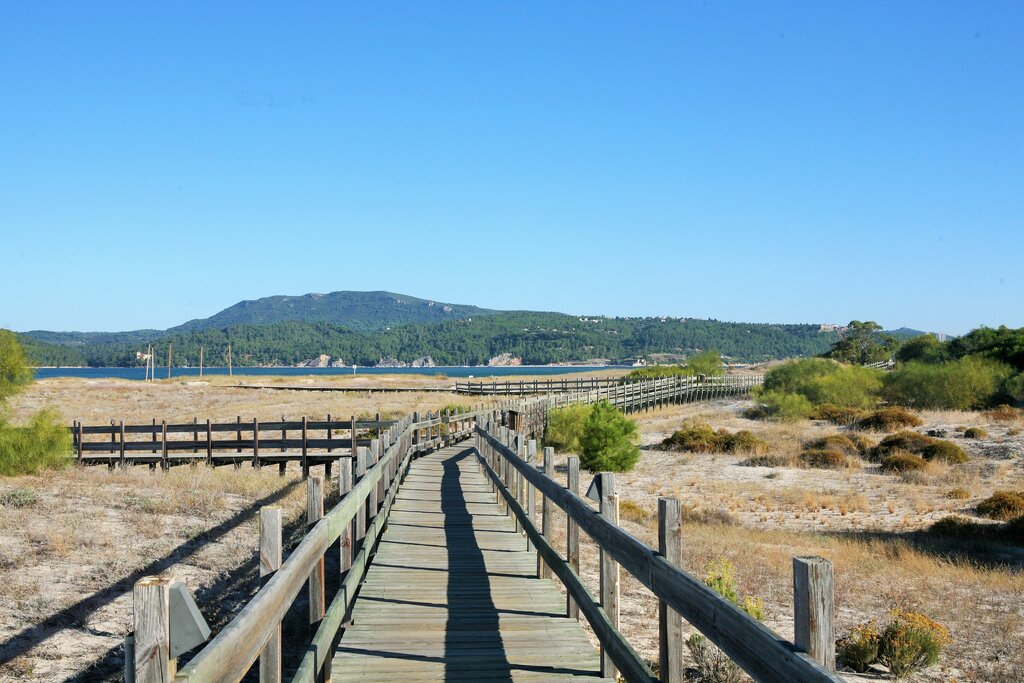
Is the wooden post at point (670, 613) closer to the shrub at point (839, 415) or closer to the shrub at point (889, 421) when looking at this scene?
the shrub at point (889, 421)

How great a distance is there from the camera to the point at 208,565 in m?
11.7

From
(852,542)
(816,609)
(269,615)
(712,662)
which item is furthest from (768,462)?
(816,609)

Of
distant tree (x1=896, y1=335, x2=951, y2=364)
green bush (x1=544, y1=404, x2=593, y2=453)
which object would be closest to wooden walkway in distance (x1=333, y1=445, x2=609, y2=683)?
green bush (x1=544, y1=404, x2=593, y2=453)

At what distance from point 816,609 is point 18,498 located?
16.5 meters

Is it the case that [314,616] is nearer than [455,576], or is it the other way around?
[314,616]

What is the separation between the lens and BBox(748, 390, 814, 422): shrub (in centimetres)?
4400

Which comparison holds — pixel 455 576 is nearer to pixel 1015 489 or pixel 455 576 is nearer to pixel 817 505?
pixel 817 505

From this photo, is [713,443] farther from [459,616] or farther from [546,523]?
[459,616]

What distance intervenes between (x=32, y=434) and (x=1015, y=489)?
2616 cm

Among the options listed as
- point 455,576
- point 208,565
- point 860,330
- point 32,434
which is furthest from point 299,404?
point 860,330

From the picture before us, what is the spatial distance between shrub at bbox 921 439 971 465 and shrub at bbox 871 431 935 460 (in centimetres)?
66

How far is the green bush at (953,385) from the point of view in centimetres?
4403

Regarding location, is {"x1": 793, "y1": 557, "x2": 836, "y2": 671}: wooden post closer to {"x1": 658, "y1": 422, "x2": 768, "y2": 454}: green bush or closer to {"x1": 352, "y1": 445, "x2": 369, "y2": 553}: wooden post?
{"x1": 352, "y1": 445, "x2": 369, "y2": 553}: wooden post

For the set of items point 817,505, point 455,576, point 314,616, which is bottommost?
point 817,505
